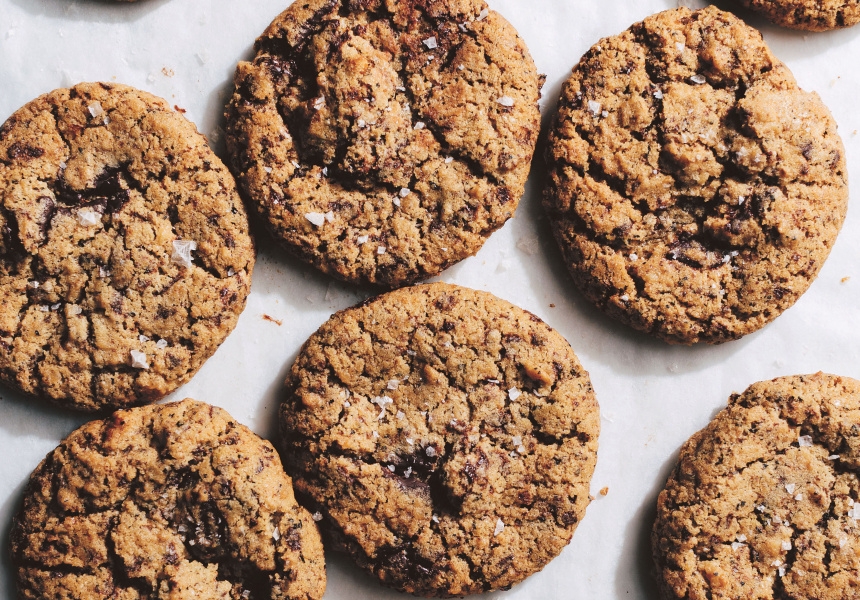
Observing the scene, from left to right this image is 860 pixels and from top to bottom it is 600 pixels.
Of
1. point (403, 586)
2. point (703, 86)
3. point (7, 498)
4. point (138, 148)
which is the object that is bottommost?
point (403, 586)

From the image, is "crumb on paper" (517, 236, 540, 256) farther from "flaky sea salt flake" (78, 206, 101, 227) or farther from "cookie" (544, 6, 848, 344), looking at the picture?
"flaky sea salt flake" (78, 206, 101, 227)

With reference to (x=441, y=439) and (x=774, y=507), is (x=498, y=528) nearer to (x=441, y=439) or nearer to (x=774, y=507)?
(x=441, y=439)

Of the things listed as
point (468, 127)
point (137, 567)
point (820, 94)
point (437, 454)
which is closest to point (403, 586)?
point (437, 454)

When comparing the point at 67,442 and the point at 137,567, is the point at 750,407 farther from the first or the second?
the point at 67,442

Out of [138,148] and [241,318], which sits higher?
[138,148]

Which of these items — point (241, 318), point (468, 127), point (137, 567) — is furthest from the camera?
point (241, 318)

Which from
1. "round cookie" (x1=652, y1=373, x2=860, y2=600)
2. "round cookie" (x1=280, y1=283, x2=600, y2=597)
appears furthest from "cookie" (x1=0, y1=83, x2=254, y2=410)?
"round cookie" (x1=652, y1=373, x2=860, y2=600)

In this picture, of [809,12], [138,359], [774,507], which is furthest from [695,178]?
[138,359]

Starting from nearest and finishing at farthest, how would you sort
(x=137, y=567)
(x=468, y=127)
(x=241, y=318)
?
(x=137, y=567) → (x=468, y=127) → (x=241, y=318)
